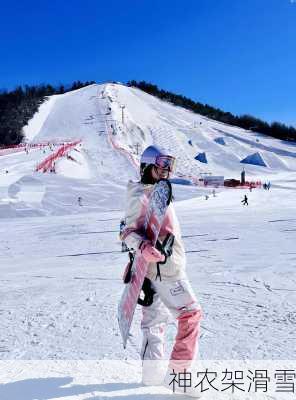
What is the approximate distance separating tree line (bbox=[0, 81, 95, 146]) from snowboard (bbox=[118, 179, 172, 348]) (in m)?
48.0

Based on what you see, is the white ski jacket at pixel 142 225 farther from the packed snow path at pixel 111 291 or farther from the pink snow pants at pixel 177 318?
the packed snow path at pixel 111 291

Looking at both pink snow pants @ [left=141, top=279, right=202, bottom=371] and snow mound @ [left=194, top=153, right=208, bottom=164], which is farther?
snow mound @ [left=194, top=153, right=208, bottom=164]

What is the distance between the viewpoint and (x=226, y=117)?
89.3 m

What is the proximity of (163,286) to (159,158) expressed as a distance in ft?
2.86

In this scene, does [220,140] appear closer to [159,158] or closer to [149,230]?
[159,158]

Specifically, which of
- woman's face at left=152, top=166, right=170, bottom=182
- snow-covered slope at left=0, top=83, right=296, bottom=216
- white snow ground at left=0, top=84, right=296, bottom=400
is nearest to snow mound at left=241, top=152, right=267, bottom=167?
snow-covered slope at left=0, top=83, right=296, bottom=216

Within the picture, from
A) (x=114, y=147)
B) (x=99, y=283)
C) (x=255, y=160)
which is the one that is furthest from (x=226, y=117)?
(x=99, y=283)

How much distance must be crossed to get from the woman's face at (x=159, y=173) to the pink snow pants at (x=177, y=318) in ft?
2.36

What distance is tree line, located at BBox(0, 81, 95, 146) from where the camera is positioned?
50.3 metres

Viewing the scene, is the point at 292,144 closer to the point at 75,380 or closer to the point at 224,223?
the point at 224,223

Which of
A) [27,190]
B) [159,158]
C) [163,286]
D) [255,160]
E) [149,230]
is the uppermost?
[255,160]

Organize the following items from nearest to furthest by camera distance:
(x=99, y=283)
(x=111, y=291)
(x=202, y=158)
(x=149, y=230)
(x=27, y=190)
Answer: (x=149, y=230) < (x=111, y=291) < (x=99, y=283) < (x=27, y=190) < (x=202, y=158)

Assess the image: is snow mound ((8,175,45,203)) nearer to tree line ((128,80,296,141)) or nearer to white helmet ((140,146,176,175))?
white helmet ((140,146,176,175))

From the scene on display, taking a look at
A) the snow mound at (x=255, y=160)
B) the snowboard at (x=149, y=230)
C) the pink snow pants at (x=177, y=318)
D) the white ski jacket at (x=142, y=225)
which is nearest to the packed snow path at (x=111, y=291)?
the pink snow pants at (x=177, y=318)
